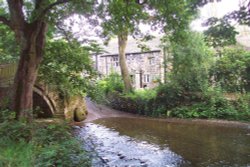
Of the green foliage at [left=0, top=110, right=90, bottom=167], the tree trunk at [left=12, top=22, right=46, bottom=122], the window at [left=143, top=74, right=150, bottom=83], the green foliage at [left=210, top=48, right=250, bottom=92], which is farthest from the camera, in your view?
the window at [left=143, top=74, right=150, bottom=83]

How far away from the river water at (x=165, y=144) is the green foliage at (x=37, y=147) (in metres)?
0.83

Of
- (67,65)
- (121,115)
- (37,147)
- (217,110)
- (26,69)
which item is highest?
(67,65)

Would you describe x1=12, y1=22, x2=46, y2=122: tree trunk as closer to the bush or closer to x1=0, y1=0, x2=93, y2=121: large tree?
x1=0, y1=0, x2=93, y2=121: large tree

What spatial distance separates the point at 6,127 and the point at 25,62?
3445 mm

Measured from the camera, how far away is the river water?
1096 cm

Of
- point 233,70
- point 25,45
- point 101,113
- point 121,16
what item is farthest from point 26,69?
point 233,70

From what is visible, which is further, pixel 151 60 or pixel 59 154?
pixel 151 60

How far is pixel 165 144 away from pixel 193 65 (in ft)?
29.3

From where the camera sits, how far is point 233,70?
2080 cm

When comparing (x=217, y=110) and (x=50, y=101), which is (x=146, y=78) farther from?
(x=50, y=101)

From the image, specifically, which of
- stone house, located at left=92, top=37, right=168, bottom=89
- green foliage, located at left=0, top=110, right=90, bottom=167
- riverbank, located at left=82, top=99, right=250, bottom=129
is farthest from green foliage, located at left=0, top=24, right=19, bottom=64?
stone house, located at left=92, top=37, right=168, bottom=89

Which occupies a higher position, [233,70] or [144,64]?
[144,64]

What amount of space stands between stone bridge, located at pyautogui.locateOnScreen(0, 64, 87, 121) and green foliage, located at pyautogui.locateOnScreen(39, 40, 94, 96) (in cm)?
239

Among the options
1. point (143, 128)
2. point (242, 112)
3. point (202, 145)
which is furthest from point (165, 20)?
point (242, 112)
